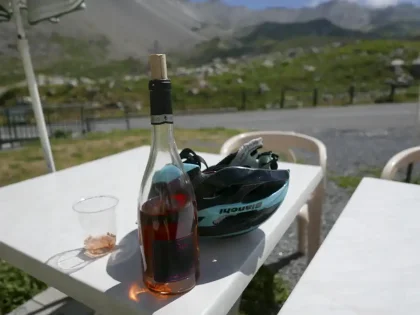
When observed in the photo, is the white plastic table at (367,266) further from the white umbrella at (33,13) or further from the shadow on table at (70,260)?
the white umbrella at (33,13)

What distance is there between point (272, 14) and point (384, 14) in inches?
33.1

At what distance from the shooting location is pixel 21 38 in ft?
3.55

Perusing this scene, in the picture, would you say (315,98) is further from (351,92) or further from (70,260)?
(70,260)

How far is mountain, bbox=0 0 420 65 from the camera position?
7.31 feet

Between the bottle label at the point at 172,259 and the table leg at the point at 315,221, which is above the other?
the bottle label at the point at 172,259

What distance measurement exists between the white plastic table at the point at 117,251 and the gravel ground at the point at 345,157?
0.71 m

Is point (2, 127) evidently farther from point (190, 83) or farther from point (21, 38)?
point (21, 38)

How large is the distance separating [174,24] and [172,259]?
2.29 metres

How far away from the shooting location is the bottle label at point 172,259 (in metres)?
0.35

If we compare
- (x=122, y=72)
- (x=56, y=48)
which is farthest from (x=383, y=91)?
(x=56, y=48)

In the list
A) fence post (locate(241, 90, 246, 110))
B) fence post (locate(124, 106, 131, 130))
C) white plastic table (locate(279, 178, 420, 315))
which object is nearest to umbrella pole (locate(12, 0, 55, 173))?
white plastic table (locate(279, 178, 420, 315))

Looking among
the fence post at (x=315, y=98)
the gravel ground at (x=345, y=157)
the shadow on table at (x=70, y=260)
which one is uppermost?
the fence post at (x=315, y=98)

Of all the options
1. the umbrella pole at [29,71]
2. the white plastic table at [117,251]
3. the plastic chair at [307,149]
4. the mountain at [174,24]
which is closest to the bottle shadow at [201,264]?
the white plastic table at [117,251]

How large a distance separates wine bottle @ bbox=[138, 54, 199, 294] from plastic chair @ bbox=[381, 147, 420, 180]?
23.7 inches
